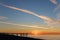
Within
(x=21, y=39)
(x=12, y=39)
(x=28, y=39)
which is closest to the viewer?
(x=12, y=39)

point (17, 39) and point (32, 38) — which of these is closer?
point (17, 39)

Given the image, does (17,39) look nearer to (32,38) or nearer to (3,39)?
(3,39)

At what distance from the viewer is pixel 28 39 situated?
75.6 metres

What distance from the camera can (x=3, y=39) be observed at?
183 feet

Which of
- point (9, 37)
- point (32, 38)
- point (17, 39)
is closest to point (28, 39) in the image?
point (32, 38)

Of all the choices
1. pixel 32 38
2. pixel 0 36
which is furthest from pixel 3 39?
pixel 32 38

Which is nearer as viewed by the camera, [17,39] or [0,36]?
[0,36]

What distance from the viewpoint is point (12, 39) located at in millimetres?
59781

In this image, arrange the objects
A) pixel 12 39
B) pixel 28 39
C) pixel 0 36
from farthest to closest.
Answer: pixel 28 39 < pixel 12 39 < pixel 0 36

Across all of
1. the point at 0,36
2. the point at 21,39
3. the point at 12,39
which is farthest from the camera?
the point at 21,39

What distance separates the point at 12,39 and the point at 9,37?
1.87 meters

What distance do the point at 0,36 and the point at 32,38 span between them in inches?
1110

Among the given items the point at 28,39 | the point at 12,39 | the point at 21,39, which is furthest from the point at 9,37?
the point at 28,39

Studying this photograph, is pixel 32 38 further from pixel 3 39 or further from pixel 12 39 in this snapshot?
pixel 3 39
